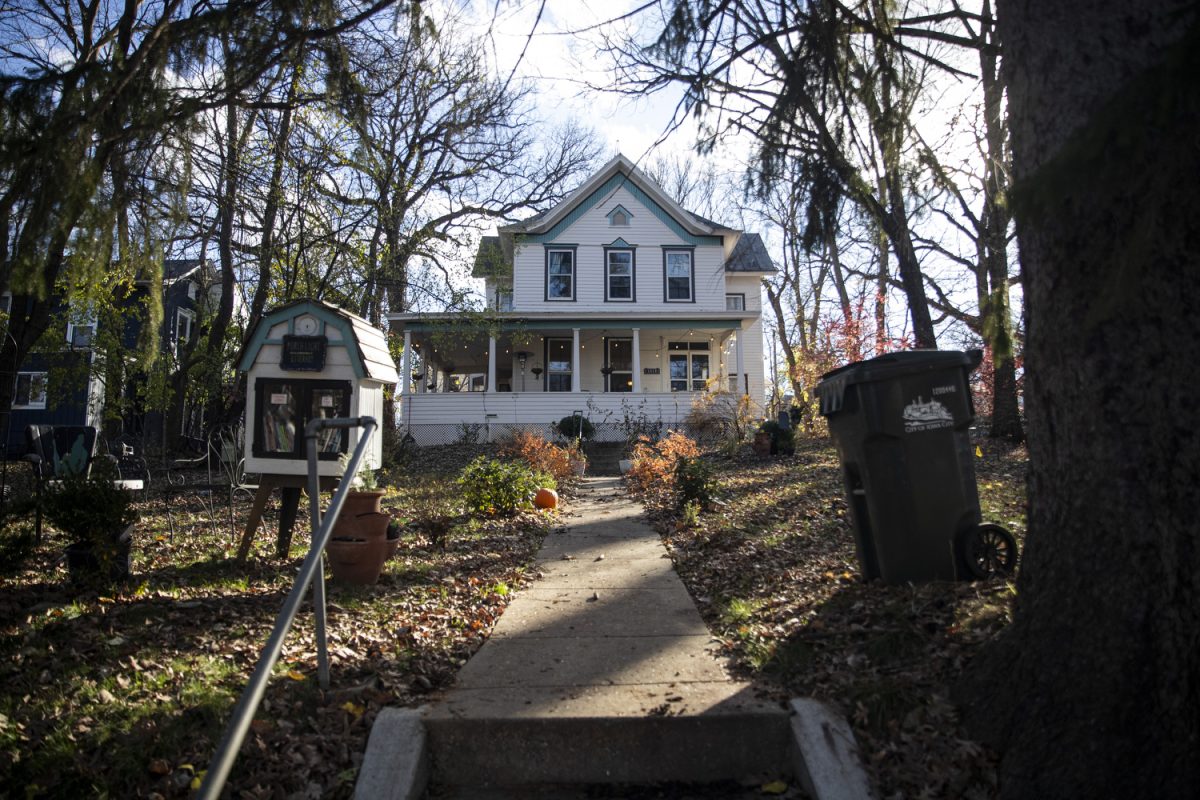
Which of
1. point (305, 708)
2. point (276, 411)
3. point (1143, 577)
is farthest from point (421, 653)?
point (1143, 577)

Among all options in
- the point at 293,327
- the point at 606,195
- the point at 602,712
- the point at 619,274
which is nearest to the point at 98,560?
the point at 293,327

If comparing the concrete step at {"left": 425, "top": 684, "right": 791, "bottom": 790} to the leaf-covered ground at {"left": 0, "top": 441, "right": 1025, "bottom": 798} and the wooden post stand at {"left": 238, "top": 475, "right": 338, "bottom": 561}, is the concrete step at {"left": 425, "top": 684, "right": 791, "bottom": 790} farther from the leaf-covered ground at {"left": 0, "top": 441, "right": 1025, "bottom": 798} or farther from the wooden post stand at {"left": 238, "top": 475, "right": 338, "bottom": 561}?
the wooden post stand at {"left": 238, "top": 475, "right": 338, "bottom": 561}

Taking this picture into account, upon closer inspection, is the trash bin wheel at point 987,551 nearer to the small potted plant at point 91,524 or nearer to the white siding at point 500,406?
the small potted plant at point 91,524

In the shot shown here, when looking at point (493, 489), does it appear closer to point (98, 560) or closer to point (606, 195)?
point (98, 560)

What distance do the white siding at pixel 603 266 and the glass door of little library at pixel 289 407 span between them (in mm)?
16269

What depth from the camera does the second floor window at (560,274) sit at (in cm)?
2269

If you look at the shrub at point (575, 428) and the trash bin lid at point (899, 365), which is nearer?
the trash bin lid at point (899, 365)

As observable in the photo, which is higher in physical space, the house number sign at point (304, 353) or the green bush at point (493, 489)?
the house number sign at point (304, 353)

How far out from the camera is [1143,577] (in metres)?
2.46

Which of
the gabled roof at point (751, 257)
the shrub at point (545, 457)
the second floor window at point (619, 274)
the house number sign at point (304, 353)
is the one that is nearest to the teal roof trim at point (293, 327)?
the house number sign at point (304, 353)

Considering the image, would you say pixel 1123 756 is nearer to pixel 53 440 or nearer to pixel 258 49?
pixel 258 49

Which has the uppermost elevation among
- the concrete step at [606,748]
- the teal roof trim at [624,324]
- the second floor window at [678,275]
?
the second floor window at [678,275]

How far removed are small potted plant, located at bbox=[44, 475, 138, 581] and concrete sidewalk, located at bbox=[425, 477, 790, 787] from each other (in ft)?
8.92

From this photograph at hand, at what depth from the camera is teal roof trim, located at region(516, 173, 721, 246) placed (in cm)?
2258
